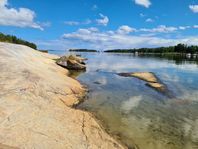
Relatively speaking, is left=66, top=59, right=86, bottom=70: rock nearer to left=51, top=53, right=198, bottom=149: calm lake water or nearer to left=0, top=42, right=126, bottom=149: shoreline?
left=51, top=53, right=198, bottom=149: calm lake water

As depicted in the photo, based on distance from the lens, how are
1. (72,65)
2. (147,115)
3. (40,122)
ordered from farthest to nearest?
(72,65) < (147,115) < (40,122)

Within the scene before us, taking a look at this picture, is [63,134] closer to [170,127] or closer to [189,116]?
[170,127]

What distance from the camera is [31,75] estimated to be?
17125 mm

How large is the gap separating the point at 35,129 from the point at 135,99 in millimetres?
10716

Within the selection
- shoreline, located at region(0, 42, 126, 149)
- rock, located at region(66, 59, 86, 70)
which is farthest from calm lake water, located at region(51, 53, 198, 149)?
rock, located at region(66, 59, 86, 70)

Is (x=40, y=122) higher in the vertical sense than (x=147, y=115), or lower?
higher

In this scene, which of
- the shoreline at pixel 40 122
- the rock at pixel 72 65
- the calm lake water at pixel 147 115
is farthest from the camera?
the rock at pixel 72 65

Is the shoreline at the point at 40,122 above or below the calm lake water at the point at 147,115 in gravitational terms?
above

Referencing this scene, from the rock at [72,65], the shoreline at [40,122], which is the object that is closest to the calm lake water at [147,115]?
the shoreline at [40,122]

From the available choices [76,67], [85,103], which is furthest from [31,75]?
[76,67]

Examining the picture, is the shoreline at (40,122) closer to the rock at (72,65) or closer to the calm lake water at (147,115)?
the calm lake water at (147,115)

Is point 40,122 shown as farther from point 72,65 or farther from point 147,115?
point 72,65

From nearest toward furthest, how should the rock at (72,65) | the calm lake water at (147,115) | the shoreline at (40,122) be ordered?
the shoreline at (40,122) → the calm lake water at (147,115) → the rock at (72,65)

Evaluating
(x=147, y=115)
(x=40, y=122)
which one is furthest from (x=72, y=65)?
(x=40, y=122)
